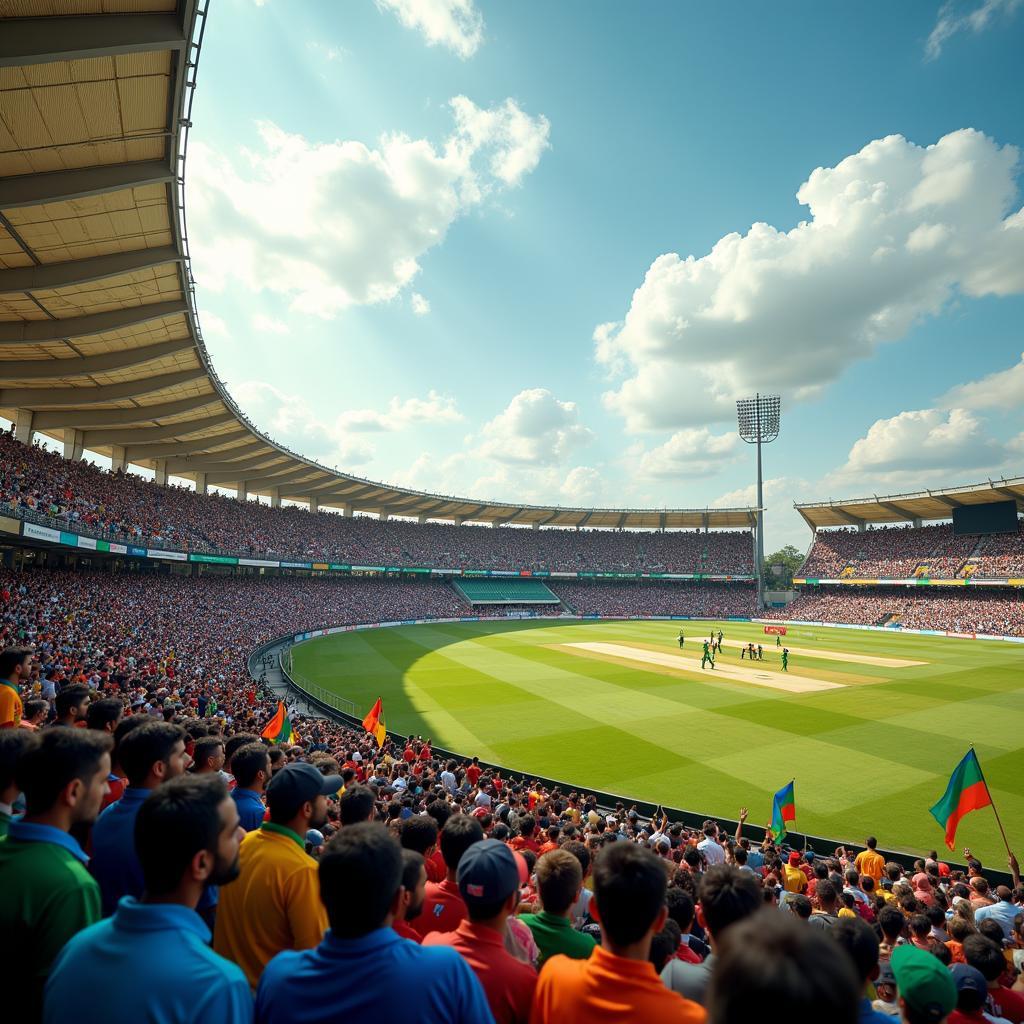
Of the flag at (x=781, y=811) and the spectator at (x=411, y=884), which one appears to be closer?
the spectator at (x=411, y=884)

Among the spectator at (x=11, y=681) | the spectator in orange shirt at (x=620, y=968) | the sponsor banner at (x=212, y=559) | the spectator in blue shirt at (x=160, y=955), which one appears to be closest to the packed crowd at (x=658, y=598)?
the sponsor banner at (x=212, y=559)

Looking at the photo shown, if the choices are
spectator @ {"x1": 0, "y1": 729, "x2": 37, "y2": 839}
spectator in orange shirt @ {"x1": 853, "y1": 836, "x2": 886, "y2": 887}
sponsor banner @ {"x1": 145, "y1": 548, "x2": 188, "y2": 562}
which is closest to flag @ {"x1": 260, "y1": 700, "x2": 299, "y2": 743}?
spectator @ {"x1": 0, "y1": 729, "x2": 37, "y2": 839}

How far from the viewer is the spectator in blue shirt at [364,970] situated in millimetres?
1909

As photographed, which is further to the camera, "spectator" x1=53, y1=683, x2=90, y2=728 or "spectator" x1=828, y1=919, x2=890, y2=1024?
"spectator" x1=53, y1=683, x2=90, y2=728

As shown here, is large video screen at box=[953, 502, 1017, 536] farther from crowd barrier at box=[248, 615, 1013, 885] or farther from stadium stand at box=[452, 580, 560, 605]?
crowd barrier at box=[248, 615, 1013, 885]

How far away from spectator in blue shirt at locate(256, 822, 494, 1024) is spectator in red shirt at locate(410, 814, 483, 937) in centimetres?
150

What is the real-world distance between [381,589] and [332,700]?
3819 cm

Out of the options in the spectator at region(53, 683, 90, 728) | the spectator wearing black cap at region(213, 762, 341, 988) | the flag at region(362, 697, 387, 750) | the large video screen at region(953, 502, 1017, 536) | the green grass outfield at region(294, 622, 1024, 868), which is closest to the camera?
the spectator wearing black cap at region(213, 762, 341, 988)

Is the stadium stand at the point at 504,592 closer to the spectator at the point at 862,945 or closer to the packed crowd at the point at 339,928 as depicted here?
the packed crowd at the point at 339,928

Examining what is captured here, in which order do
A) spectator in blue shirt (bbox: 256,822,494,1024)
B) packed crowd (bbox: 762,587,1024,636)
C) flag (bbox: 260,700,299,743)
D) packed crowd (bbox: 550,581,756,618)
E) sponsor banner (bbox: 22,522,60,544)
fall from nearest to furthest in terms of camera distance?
1. spectator in blue shirt (bbox: 256,822,494,1024)
2. flag (bbox: 260,700,299,743)
3. sponsor banner (bbox: 22,522,60,544)
4. packed crowd (bbox: 762,587,1024,636)
5. packed crowd (bbox: 550,581,756,618)

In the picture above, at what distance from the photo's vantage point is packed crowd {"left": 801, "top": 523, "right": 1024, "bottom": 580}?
57219 millimetres

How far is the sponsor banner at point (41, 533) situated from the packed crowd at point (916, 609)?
70.4m

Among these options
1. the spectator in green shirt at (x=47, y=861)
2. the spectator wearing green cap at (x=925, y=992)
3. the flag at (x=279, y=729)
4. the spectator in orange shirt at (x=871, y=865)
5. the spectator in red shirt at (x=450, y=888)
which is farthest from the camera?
the flag at (x=279, y=729)

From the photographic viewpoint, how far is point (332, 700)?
24.6 m
